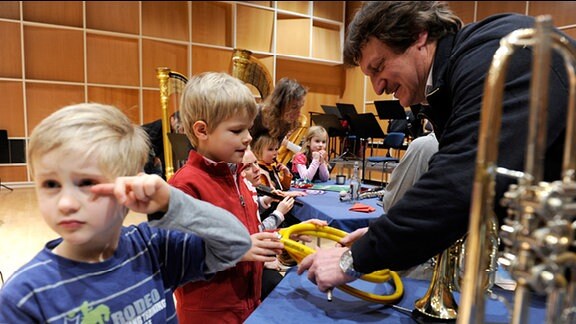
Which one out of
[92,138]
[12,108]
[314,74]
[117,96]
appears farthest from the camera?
[314,74]

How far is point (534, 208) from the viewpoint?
45 cm

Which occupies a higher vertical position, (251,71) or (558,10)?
(558,10)

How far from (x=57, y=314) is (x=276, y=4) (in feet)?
29.3

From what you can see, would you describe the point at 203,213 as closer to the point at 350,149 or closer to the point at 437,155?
the point at 437,155

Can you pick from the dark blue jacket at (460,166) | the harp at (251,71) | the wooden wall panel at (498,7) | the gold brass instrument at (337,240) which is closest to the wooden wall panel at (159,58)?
the harp at (251,71)

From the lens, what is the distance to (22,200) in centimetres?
600

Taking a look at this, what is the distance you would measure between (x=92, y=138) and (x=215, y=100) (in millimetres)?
626

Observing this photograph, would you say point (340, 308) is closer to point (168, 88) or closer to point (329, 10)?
point (168, 88)

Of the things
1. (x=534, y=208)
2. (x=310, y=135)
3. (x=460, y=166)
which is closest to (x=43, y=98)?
(x=310, y=135)

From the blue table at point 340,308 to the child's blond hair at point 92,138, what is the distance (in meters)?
0.50

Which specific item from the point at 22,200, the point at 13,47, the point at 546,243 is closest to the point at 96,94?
the point at 13,47

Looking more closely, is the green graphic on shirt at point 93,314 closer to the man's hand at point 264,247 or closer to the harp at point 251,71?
the man's hand at point 264,247

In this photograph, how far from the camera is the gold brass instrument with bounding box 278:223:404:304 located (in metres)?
1.15

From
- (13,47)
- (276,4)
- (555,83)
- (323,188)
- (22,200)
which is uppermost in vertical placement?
(276,4)
